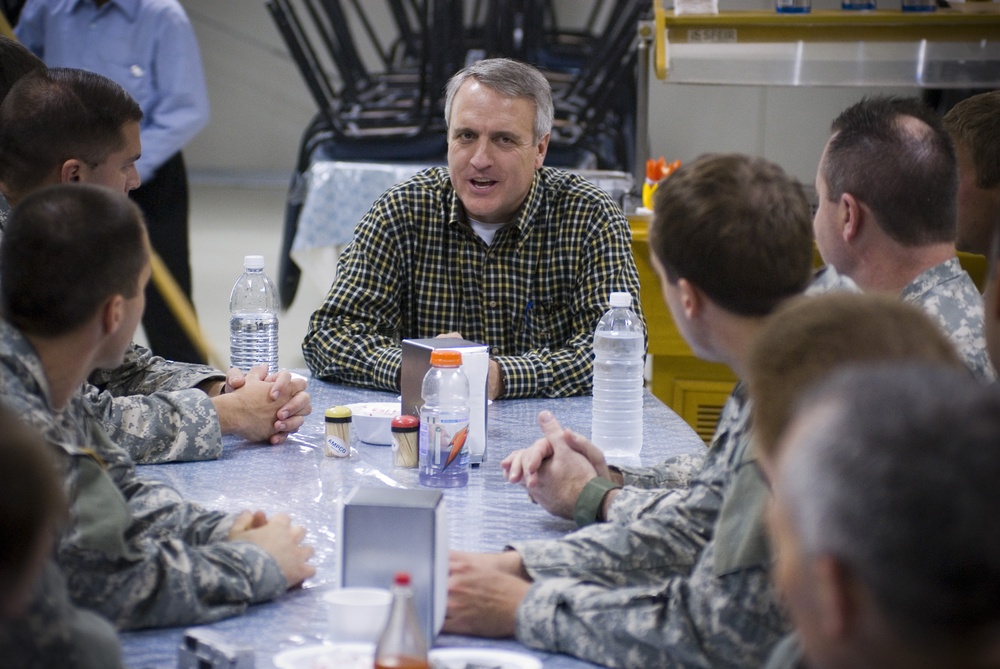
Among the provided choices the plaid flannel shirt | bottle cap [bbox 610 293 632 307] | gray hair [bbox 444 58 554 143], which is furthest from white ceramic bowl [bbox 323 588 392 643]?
gray hair [bbox 444 58 554 143]

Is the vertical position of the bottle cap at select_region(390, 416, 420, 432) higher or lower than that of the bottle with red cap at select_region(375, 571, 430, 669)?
higher

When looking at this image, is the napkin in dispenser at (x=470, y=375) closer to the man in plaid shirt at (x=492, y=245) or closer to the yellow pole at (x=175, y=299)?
the man in plaid shirt at (x=492, y=245)

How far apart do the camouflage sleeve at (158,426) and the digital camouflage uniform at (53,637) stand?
0.96 meters

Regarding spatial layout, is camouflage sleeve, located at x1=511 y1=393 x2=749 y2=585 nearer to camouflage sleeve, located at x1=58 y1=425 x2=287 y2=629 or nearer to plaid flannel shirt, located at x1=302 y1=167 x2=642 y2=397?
camouflage sleeve, located at x1=58 y1=425 x2=287 y2=629

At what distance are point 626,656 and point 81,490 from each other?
642 millimetres

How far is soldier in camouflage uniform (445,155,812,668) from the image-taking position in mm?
1240

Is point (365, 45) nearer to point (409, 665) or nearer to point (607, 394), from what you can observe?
point (607, 394)

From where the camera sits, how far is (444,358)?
1958 mm

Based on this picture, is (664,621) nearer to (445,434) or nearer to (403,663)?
(403,663)

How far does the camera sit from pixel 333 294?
274cm

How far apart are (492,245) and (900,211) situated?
103cm

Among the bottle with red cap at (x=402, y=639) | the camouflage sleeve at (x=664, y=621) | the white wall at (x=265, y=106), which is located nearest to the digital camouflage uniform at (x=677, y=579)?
the camouflage sleeve at (x=664, y=621)

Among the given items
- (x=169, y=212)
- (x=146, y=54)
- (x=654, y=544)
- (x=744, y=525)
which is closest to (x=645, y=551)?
(x=654, y=544)

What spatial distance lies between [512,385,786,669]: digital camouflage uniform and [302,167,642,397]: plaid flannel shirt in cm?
127
